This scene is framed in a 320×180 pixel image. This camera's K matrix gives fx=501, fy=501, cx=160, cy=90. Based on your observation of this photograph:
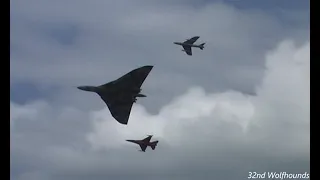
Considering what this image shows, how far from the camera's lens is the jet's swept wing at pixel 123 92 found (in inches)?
2168

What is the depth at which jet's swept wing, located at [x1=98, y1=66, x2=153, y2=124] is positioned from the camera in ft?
181

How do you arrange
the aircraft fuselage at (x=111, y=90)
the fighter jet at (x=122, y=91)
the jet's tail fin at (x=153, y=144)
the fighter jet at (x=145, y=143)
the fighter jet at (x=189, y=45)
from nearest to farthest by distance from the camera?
the aircraft fuselage at (x=111, y=90) → the fighter jet at (x=122, y=91) → the fighter jet at (x=145, y=143) → the jet's tail fin at (x=153, y=144) → the fighter jet at (x=189, y=45)

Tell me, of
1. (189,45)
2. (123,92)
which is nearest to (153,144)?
(123,92)

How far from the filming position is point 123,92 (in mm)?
55812

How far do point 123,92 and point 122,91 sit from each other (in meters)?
0.17

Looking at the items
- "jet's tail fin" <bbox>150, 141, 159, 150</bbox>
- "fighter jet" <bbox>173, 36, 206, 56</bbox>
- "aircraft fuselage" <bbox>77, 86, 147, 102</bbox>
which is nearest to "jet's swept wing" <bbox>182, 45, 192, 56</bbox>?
"fighter jet" <bbox>173, 36, 206, 56</bbox>

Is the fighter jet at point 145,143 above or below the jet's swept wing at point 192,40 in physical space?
below

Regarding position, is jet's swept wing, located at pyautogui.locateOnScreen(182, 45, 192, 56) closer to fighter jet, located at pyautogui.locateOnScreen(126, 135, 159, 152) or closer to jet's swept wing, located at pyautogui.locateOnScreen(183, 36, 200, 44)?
jet's swept wing, located at pyautogui.locateOnScreen(183, 36, 200, 44)

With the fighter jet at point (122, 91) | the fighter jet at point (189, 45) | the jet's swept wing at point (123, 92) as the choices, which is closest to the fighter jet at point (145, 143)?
the fighter jet at point (122, 91)

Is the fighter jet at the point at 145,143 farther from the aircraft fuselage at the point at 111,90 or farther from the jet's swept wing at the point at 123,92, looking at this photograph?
the aircraft fuselage at the point at 111,90

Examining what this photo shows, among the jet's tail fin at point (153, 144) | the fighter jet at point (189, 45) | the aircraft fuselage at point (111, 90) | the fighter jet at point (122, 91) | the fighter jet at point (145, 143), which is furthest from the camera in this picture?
the fighter jet at point (189, 45)
